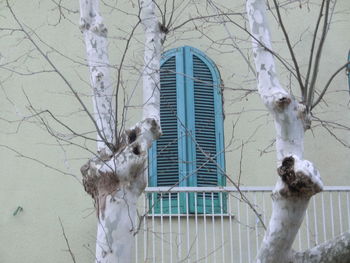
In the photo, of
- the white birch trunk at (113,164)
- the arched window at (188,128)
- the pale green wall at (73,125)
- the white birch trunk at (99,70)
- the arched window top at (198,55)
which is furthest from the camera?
the arched window top at (198,55)

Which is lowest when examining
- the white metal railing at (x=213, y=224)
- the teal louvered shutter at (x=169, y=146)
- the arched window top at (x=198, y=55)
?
the white metal railing at (x=213, y=224)

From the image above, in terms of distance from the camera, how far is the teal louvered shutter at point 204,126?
35.5 ft

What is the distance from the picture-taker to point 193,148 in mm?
10992

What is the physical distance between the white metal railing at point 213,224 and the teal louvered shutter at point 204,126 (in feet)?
0.36

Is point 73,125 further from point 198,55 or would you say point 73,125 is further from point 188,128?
point 198,55

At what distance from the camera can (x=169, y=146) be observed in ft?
36.1

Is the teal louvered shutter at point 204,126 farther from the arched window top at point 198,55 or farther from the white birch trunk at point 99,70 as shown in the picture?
the white birch trunk at point 99,70

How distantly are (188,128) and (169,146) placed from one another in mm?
312

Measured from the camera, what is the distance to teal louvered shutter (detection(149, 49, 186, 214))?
10711 mm

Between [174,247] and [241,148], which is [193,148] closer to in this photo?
[241,148]

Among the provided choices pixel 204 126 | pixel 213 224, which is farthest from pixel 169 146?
pixel 213 224

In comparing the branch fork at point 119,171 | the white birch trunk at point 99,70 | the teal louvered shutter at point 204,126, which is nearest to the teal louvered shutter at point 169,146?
the teal louvered shutter at point 204,126

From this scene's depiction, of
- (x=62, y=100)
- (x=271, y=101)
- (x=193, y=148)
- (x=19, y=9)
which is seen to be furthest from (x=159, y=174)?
(x=271, y=101)

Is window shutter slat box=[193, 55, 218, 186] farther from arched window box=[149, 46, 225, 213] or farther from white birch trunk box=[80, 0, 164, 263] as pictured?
white birch trunk box=[80, 0, 164, 263]
